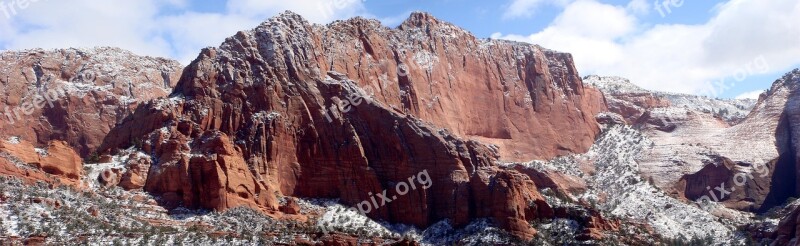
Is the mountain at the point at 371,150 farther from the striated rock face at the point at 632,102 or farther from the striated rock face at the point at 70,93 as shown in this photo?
the striated rock face at the point at 632,102

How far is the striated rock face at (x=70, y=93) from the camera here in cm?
15725

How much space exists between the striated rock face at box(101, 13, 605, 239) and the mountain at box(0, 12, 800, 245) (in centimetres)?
23

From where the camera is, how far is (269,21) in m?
139

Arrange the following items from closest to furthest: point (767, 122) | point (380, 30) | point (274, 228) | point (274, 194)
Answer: point (274, 228) → point (274, 194) → point (380, 30) → point (767, 122)

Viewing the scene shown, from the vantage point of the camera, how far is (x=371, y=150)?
132 m

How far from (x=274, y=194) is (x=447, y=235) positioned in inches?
780

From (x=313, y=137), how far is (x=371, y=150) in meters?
7.14

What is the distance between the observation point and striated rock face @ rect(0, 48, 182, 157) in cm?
15725

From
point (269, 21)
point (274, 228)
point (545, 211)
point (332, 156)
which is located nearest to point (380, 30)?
point (269, 21)

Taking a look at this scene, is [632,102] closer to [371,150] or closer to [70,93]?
[371,150]

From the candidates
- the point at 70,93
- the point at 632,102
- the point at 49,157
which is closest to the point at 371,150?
the point at 49,157

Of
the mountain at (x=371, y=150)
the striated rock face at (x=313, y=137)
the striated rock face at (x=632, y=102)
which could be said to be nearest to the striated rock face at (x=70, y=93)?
the mountain at (x=371, y=150)

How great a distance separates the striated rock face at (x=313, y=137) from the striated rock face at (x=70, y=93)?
3305cm

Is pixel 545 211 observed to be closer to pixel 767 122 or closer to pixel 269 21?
pixel 269 21
